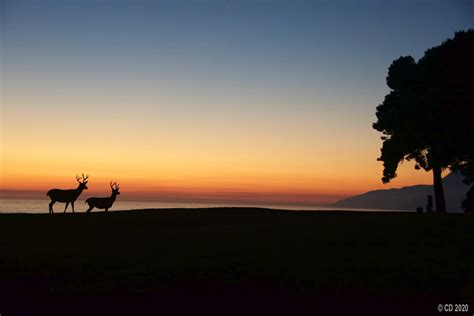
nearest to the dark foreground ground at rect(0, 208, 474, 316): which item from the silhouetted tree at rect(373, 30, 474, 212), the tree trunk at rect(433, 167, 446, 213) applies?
the silhouetted tree at rect(373, 30, 474, 212)

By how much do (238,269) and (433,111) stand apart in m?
31.8

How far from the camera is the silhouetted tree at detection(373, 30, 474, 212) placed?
35656 mm

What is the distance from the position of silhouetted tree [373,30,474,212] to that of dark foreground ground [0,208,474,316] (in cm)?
1236

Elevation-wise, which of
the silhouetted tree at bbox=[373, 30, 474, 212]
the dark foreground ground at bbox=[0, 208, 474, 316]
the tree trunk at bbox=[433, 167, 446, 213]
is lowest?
the dark foreground ground at bbox=[0, 208, 474, 316]

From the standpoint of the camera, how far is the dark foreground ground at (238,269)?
39.1 ft

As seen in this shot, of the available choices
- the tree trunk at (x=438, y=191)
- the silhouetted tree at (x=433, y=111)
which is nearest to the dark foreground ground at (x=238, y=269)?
the silhouetted tree at (x=433, y=111)

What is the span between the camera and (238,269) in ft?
50.1

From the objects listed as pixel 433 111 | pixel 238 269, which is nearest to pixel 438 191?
pixel 433 111

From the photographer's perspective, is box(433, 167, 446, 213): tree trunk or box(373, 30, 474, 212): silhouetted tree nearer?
box(373, 30, 474, 212): silhouetted tree

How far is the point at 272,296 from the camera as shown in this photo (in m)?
12.6

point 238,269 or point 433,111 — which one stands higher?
point 433,111

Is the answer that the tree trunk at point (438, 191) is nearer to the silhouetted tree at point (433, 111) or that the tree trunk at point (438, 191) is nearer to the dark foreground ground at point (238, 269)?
the silhouetted tree at point (433, 111)

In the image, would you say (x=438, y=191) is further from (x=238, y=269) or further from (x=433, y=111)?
(x=238, y=269)

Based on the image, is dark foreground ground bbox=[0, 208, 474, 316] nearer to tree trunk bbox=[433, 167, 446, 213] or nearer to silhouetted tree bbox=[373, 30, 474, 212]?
silhouetted tree bbox=[373, 30, 474, 212]
